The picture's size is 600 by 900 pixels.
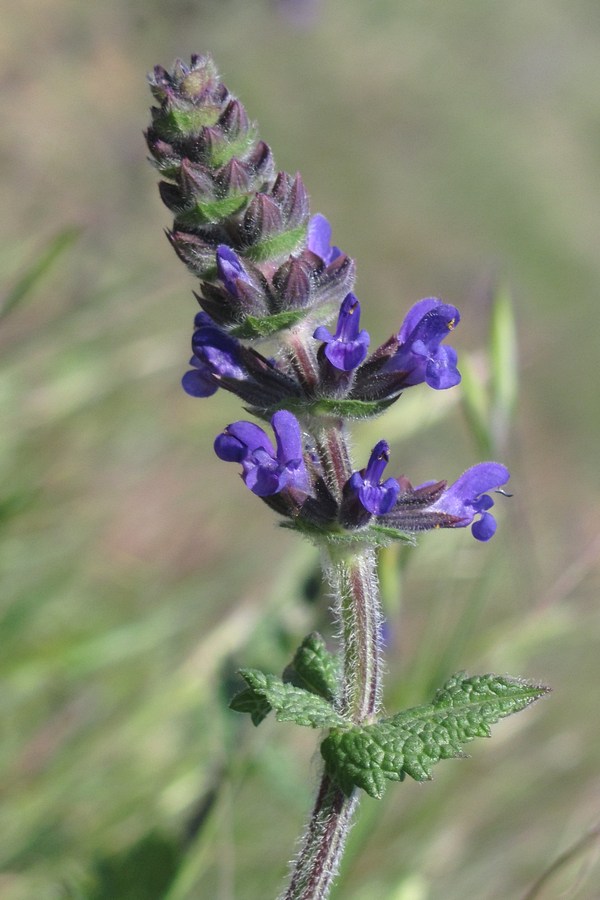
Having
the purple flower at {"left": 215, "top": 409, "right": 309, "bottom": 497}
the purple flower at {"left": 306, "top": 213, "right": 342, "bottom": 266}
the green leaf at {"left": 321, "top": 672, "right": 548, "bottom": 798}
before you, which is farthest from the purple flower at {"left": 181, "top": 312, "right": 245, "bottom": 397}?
the green leaf at {"left": 321, "top": 672, "right": 548, "bottom": 798}

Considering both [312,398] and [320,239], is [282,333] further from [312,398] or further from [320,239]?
[320,239]

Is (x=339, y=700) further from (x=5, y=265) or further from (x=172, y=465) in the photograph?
(x=172, y=465)

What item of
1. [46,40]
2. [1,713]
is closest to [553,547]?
[1,713]

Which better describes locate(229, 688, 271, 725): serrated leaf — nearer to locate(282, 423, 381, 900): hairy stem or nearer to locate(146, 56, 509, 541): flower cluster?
locate(282, 423, 381, 900): hairy stem

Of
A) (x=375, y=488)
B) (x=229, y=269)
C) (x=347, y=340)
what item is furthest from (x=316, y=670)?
(x=229, y=269)

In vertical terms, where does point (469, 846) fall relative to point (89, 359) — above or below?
below

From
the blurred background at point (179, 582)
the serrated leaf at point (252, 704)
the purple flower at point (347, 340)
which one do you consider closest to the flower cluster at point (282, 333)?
the purple flower at point (347, 340)
